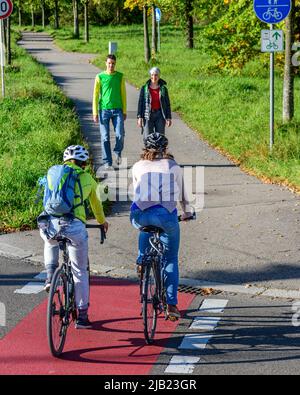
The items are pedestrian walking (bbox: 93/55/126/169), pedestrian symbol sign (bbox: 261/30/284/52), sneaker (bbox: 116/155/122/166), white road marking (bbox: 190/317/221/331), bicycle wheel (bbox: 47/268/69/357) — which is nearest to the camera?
bicycle wheel (bbox: 47/268/69/357)

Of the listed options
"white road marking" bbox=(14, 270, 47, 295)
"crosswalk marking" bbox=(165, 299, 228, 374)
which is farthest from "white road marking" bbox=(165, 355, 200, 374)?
"white road marking" bbox=(14, 270, 47, 295)

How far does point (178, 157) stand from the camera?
1645 cm

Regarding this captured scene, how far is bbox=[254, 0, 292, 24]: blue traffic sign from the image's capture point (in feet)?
47.9

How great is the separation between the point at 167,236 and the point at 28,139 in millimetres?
9583

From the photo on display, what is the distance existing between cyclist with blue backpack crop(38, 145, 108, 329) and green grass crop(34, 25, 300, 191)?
6692mm

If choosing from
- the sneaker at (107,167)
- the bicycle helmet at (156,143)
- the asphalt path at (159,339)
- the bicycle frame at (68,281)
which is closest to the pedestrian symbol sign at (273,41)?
the sneaker at (107,167)

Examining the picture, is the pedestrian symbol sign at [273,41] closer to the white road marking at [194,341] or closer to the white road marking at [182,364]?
the white road marking at [194,341]

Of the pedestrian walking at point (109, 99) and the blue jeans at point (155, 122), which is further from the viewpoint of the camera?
the blue jeans at point (155, 122)

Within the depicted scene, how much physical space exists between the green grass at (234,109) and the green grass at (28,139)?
10.6ft

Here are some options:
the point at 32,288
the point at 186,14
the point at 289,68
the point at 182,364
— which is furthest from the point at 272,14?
the point at 186,14

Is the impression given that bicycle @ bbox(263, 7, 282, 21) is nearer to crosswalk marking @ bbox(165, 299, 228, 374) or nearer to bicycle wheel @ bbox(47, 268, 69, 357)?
crosswalk marking @ bbox(165, 299, 228, 374)

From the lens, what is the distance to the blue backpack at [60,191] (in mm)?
6891

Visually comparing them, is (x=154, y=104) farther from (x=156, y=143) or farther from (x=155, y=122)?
(x=156, y=143)

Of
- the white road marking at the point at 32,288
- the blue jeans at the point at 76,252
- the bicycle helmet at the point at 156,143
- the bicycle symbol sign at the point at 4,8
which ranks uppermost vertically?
the bicycle symbol sign at the point at 4,8
